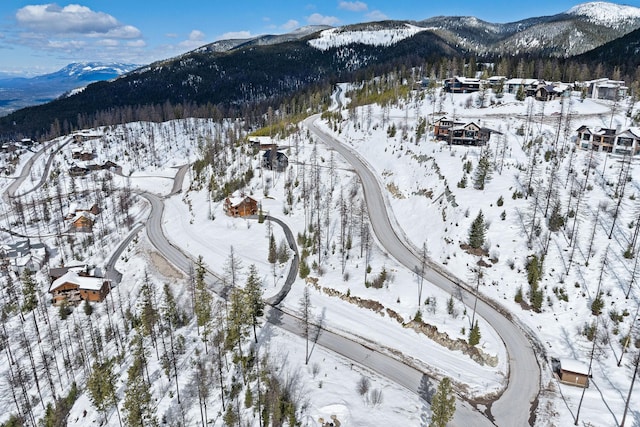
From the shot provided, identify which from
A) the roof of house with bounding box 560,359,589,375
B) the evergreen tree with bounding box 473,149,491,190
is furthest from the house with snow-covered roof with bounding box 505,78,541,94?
the roof of house with bounding box 560,359,589,375

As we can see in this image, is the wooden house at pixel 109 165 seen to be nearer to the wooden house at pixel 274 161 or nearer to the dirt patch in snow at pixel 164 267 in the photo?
the wooden house at pixel 274 161

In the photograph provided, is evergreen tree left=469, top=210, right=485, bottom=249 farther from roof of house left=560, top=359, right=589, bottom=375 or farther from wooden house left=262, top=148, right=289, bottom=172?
wooden house left=262, top=148, right=289, bottom=172

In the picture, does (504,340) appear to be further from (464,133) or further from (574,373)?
(464,133)

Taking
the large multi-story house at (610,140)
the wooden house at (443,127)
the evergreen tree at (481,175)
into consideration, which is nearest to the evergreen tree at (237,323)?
the evergreen tree at (481,175)

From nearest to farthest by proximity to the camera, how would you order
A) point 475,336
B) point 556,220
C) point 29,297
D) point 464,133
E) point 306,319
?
1. point 475,336
2. point 306,319
3. point 556,220
4. point 29,297
5. point 464,133

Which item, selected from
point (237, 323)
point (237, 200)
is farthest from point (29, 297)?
point (237, 323)
